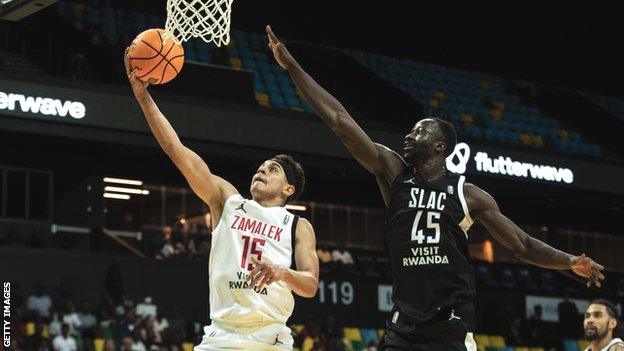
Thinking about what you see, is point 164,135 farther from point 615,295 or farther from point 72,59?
point 615,295

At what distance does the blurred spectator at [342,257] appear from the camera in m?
22.9

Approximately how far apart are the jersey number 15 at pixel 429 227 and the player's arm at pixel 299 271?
21.7 inches

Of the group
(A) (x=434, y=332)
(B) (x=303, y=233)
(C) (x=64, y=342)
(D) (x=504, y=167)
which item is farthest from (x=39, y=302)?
(A) (x=434, y=332)

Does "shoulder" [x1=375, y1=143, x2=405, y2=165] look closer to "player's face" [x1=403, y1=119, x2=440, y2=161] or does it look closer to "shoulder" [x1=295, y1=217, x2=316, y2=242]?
"player's face" [x1=403, y1=119, x2=440, y2=161]

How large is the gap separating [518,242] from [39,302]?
12795 millimetres

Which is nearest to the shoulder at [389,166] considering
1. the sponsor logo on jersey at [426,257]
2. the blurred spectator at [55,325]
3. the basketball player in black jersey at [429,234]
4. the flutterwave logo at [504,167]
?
the basketball player in black jersey at [429,234]

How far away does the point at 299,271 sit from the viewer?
5.63m

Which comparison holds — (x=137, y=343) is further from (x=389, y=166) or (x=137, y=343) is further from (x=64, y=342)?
(x=389, y=166)

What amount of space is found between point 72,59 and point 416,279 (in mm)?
14863

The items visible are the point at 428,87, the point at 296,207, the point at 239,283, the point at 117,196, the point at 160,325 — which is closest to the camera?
the point at 239,283

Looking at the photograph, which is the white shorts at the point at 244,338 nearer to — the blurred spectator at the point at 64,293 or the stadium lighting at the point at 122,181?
the blurred spectator at the point at 64,293

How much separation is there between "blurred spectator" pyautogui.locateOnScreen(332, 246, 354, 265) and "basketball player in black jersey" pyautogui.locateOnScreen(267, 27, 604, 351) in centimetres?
1707

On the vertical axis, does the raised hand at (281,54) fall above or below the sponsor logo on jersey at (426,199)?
above

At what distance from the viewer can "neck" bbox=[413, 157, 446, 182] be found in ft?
18.9
